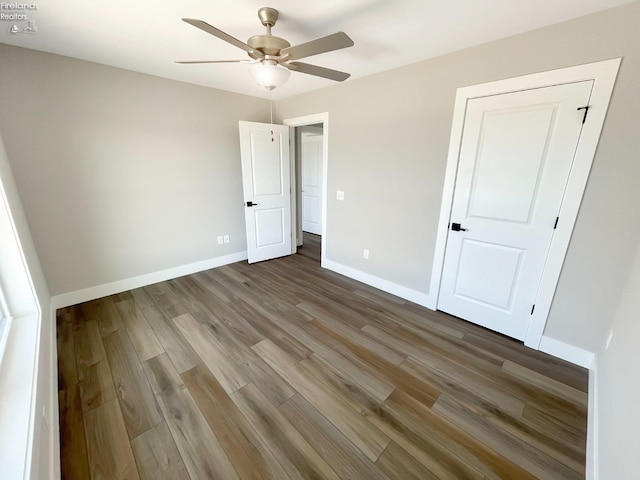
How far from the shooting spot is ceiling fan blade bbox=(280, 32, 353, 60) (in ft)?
4.41

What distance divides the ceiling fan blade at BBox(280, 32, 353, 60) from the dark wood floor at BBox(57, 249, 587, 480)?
2075 millimetres

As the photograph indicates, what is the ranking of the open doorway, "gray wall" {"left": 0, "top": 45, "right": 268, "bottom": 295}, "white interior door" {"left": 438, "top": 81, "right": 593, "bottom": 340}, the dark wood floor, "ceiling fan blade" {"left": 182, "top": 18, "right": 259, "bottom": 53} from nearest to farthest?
"ceiling fan blade" {"left": 182, "top": 18, "right": 259, "bottom": 53}, the dark wood floor, "white interior door" {"left": 438, "top": 81, "right": 593, "bottom": 340}, "gray wall" {"left": 0, "top": 45, "right": 268, "bottom": 295}, the open doorway

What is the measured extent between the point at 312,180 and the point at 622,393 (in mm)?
5135

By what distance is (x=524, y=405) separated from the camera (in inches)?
66.2

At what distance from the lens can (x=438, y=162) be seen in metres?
2.47

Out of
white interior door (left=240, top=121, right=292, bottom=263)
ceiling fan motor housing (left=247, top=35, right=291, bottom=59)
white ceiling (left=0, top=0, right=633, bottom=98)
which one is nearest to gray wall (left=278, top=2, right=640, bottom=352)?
white ceiling (left=0, top=0, right=633, bottom=98)

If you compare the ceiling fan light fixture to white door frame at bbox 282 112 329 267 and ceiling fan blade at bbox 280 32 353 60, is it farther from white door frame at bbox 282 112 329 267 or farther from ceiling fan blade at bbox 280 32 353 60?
white door frame at bbox 282 112 329 267

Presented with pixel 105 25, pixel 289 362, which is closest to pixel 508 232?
pixel 289 362

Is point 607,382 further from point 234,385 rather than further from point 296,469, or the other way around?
point 234,385

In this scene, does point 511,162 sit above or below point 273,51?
below

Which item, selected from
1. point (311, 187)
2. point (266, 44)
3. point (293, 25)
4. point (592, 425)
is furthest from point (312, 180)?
point (592, 425)
